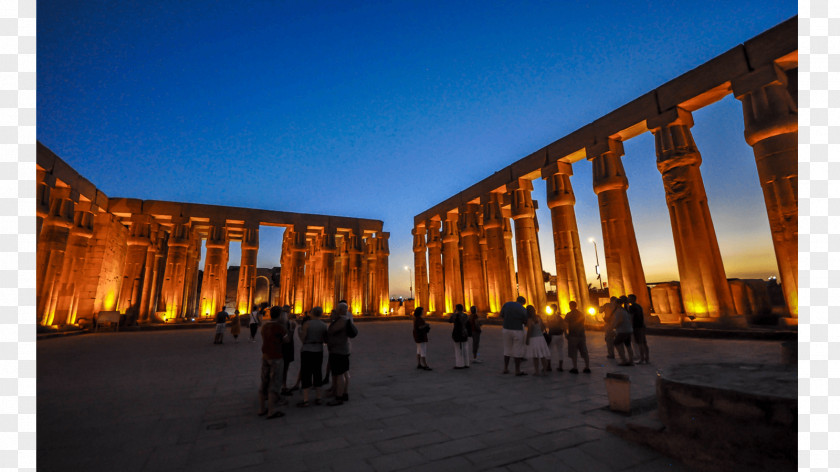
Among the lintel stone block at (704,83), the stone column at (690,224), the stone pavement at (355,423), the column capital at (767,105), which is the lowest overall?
the stone pavement at (355,423)

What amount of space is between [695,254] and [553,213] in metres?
5.84

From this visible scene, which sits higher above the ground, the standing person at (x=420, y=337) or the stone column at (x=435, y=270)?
the stone column at (x=435, y=270)

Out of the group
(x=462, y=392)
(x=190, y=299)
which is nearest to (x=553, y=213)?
(x=462, y=392)

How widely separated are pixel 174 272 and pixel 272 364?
25.5m

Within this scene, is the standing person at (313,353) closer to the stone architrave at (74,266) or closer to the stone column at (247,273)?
the stone architrave at (74,266)

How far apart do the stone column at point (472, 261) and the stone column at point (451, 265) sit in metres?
1.00

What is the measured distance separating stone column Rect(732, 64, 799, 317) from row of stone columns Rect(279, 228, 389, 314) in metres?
26.0

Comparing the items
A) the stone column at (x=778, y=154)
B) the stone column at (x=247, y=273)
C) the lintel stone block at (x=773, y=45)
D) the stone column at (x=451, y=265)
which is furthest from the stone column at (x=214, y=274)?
the lintel stone block at (x=773, y=45)


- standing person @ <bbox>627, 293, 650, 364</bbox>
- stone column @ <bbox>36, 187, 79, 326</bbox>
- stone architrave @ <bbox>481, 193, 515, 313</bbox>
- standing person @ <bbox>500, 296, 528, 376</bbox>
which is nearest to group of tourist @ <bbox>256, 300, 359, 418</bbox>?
standing person @ <bbox>500, 296, 528, 376</bbox>

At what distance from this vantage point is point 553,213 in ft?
54.1

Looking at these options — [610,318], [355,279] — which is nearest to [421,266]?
[355,279]

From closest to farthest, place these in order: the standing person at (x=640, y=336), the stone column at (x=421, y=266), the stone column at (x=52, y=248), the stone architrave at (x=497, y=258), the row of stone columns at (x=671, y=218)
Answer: the standing person at (x=640, y=336) → the row of stone columns at (x=671, y=218) → the stone column at (x=52, y=248) → the stone architrave at (x=497, y=258) → the stone column at (x=421, y=266)

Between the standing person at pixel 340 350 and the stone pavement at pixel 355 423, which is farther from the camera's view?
the standing person at pixel 340 350

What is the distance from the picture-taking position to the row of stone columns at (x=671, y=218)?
10.1 meters
